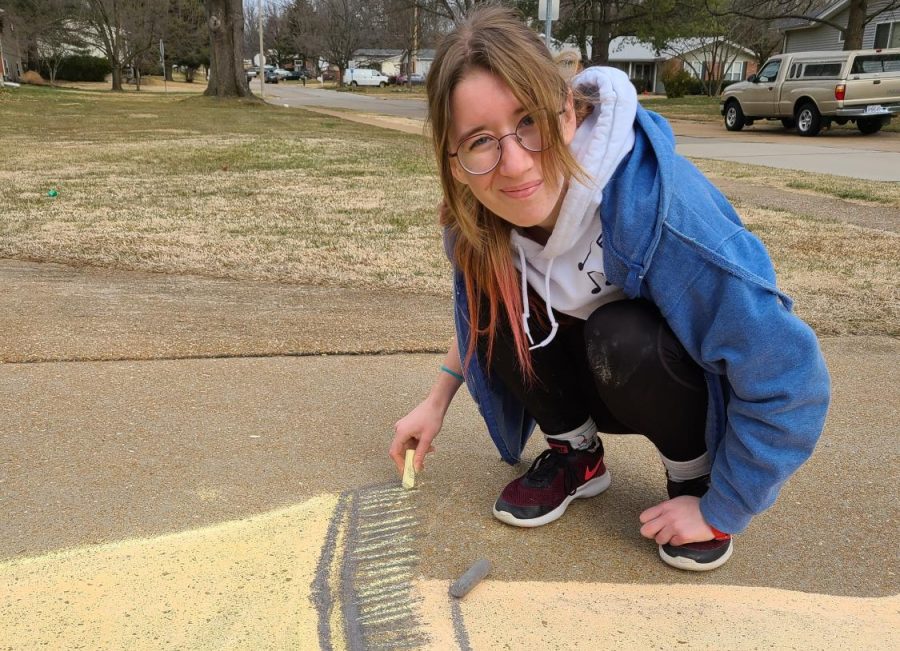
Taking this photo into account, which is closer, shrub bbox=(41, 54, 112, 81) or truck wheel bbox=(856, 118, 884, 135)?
truck wheel bbox=(856, 118, 884, 135)

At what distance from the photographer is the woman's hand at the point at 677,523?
1590mm

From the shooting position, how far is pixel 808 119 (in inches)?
587

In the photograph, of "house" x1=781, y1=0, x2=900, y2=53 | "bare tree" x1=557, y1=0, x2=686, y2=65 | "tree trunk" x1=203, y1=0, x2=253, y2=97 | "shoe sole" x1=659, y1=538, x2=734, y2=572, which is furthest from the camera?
"bare tree" x1=557, y1=0, x2=686, y2=65

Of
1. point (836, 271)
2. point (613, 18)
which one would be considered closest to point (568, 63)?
point (836, 271)

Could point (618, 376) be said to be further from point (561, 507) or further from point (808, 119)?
point (808, 119)

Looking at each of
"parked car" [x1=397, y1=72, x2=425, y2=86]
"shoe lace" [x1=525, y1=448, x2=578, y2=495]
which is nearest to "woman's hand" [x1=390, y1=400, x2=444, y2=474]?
"shoe lace" [x1=525, y1=448, x2=578, y2=495]

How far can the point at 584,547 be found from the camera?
5.57ft

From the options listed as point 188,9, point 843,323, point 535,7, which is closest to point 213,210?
point 843,323

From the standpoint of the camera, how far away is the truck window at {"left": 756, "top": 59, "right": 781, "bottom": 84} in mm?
15492

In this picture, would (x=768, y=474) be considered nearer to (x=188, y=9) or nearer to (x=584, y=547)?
(x=584, y=547)

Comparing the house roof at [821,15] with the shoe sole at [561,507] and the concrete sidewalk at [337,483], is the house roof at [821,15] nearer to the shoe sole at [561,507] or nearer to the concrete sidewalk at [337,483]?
the concrete sidewalk at [337,483]

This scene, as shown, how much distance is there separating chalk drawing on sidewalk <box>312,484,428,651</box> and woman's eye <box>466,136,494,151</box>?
85 cm

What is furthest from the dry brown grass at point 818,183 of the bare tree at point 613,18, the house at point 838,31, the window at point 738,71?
the window at point 738,71

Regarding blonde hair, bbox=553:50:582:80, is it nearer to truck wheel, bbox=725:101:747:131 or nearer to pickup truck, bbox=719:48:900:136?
pickup truck, bbox=719:48:900:136
